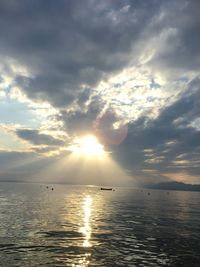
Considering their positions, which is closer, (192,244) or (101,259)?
(101,259)

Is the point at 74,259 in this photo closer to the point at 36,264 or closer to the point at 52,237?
the point at 36,264

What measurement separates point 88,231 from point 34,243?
15812 mm

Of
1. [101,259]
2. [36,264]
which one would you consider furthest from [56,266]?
[101,259]

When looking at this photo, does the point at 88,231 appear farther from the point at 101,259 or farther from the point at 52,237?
the point at 101,259

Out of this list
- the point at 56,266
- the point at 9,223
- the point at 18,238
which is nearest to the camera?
the point at 56,266

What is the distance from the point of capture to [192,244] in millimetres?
49469

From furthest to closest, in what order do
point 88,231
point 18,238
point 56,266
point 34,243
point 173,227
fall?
1. point 173,227
2. point 88,231
3. point 18,238
4. point 34,243
5. point 56,266

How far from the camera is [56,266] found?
33969mm

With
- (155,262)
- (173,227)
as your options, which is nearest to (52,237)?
(155,262)

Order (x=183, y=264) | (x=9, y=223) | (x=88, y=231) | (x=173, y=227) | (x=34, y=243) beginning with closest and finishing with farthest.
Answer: (x=183, y=264) → (x=34, y=243) → (x=88, y=231) → (x=9, y=223) → (x=173, y=227)

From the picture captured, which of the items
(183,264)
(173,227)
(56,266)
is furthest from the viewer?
(173,227)

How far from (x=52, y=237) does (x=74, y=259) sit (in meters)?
14.1

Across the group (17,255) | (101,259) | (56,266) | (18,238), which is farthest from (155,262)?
(18,238)

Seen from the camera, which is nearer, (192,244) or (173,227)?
(192,244)
